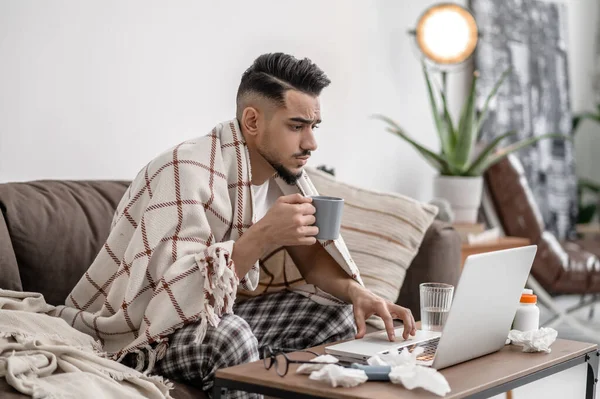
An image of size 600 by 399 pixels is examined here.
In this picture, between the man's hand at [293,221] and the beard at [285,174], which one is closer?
the man's hand at [293,221]

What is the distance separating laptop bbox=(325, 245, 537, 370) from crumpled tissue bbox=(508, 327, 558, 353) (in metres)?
0.04

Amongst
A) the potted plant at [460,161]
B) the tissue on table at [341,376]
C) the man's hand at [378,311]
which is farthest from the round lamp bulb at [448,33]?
the tissue on table at [341,376]

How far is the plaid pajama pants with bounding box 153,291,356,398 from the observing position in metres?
1.88

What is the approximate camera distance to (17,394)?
5.55 ft

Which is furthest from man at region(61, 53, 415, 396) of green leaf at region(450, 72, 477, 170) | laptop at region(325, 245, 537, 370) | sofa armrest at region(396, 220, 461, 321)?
green leaf at region(450, 72, 477, 170)

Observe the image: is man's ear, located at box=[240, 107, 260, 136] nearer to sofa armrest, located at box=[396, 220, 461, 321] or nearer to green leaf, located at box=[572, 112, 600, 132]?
A: sofa armrest, located at box=[396, 220, 461, 321]

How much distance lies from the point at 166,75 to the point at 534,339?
5.71 feet

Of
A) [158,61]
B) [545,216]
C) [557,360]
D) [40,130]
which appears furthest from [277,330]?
[545,216]

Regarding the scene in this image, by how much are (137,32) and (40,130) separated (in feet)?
1.70

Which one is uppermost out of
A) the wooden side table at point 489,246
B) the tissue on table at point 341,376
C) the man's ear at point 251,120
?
the man's ear at point 251,120

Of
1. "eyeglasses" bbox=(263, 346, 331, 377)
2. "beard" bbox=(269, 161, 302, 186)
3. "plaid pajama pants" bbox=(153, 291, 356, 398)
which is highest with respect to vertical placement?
"beard" bbox=(269, 161, 302, 186)

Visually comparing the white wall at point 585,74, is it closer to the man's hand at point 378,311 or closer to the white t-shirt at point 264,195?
the white t-shirt at point 264,195

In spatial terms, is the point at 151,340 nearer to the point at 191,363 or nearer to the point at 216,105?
the point at 191,363

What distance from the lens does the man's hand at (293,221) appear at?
1.87 meters
